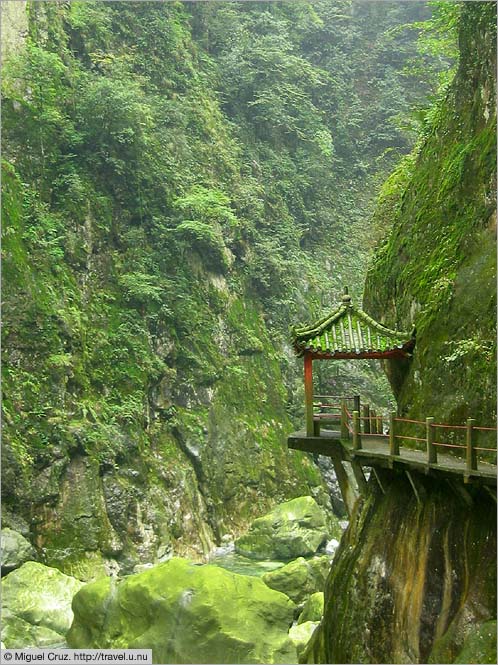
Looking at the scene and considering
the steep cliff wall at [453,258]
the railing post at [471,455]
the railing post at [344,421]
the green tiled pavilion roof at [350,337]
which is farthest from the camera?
the railing post at [344,421]

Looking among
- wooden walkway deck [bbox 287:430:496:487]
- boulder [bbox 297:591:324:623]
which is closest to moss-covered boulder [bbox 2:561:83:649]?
boulder [bbox 297:591:324:623]

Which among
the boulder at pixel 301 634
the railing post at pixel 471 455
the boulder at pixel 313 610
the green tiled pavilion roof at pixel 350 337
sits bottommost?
the boulder at pixel 301 634

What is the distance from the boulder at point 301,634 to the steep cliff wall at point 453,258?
230 inches

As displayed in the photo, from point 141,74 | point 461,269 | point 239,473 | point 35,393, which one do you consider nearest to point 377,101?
point 141,74

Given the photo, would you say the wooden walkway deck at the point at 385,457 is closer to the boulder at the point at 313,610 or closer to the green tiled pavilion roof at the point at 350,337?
the green tiled pavilion roof at the point at 350,337

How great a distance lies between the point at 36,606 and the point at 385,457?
36.7ft

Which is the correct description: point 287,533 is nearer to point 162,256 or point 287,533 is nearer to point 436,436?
point 162,256

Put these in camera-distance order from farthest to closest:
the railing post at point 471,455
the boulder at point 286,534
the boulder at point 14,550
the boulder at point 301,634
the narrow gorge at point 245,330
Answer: the boulder at point 286,534
the boulder at point 14,550
the boulder at point 301,634
the narrow gorge at point 245,330
the railing post at point 471,455

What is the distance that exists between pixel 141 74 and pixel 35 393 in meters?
15.9

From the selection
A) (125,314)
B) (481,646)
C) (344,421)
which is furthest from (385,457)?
(125,314)

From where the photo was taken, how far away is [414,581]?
980 cm

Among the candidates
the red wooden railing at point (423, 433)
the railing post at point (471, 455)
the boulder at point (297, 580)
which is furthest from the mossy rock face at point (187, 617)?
the railing post at point (471, 455)

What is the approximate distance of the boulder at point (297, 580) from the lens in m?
19.3

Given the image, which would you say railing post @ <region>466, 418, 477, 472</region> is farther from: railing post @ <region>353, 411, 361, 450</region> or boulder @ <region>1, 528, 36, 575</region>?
boulder @ <region>1, 528, 36, 575</region>
